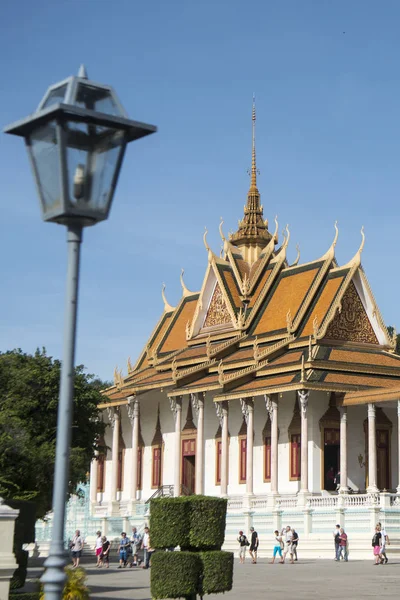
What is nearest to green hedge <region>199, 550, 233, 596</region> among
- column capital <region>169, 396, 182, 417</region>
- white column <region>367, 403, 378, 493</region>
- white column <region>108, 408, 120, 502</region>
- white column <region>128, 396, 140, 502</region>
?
white column <region>367, 403, 378, 493</region>

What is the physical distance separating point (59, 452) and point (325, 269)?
124 ft

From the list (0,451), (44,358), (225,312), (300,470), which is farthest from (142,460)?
(0,451)

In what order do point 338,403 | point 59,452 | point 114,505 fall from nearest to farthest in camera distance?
point 59,452, point 338,403, point 114,505

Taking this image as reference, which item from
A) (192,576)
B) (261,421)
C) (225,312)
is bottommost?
(192,576)

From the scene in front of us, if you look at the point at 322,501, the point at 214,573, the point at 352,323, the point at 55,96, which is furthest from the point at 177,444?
the point at 55,96

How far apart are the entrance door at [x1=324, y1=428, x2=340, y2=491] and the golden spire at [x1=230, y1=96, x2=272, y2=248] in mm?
15707

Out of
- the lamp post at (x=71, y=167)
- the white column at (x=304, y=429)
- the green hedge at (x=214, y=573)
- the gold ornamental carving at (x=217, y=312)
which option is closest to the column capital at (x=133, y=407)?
the gold ornamental carving at (x=217, y=312)

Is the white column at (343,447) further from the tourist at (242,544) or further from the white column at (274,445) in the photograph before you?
the tourist at (242,544)

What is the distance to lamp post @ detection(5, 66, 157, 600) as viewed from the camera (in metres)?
6.03

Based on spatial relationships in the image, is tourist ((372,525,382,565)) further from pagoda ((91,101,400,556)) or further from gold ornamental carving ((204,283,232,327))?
gold ornamental carving ((204,283,232,327))

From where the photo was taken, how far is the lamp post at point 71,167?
6027 millimetres

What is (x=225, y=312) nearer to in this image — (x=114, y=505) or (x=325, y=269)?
(x=325, y=269)

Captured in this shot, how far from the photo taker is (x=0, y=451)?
27031 millimetres

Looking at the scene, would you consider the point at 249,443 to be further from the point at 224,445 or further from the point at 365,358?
the point at 365,358
